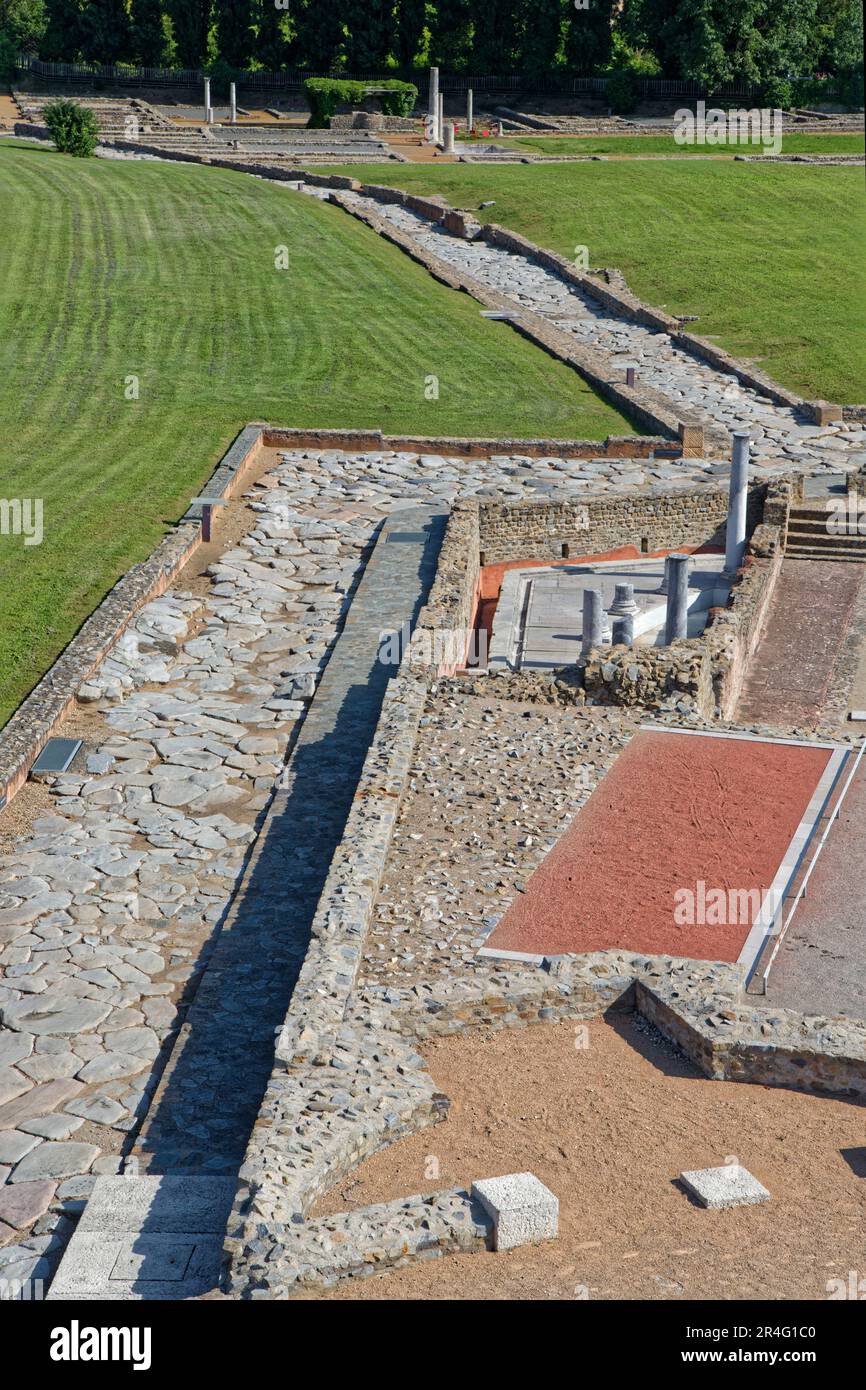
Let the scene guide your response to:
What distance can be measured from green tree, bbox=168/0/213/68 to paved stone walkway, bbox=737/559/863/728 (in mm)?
Result: 58595

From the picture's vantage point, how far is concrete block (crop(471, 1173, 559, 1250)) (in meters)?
7.53

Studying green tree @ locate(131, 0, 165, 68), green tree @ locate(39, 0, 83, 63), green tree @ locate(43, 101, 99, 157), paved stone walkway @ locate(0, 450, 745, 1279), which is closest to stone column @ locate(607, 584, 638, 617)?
paved stone walkway @ locate(0, 450, 745, 1279)

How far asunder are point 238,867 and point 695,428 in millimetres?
15134

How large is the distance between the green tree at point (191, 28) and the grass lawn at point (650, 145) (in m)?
18.4

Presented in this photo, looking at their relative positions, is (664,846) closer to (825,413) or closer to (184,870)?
(184,870)

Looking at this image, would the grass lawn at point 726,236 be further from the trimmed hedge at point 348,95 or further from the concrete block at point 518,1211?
the concrete block at point 518,1211

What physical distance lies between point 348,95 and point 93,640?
52568 millimetres

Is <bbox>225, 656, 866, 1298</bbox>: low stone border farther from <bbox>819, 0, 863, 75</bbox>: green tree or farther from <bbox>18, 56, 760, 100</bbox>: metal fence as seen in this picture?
<bbox>18, 56, 760, 100</bbox>: metal fence

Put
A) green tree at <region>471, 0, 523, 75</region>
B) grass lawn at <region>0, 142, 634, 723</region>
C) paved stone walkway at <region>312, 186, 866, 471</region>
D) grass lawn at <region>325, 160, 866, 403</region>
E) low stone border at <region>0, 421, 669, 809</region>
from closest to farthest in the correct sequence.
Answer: low stone border at <region>0, 421, 669, 809</region> → grass lawn at <region>0, 142, 634, 723</region> → paved stone walkway at <region>312, 186, 866, 471</region> → grass lawn at <region>325, 160, 866, 403</region> → green tree at <region>471, 0, 523, 75</region>

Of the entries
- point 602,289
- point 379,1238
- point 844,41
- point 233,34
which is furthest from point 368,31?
point 379,1238

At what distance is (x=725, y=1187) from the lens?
26.2ft

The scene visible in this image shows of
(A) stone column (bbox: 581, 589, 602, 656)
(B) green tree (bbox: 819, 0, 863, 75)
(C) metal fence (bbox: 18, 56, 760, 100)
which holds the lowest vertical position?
A: (A) stone column (bbox: 581, 589, 602, 656)

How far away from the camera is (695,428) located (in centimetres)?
2583

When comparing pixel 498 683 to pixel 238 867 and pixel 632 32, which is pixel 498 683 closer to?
pixel 238 867
